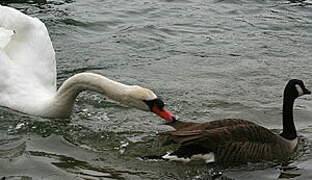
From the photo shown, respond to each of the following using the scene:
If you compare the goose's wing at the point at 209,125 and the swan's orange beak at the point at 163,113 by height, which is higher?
the swan's orange beak at the point at 163,113

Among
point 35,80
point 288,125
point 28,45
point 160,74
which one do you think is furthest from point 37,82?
point 288,125

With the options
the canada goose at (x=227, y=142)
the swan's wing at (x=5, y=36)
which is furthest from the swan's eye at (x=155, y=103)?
the swan's wing at (x=5, y=36)

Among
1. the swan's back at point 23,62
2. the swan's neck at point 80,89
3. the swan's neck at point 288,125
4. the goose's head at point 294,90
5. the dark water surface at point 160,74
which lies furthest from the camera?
the swan's back at point 23,62

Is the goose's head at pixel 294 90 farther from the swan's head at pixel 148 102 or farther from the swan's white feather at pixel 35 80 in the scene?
the swan's white feather at pixel 35 80

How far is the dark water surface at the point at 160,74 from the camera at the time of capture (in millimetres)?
6363

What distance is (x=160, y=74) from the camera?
9367mm

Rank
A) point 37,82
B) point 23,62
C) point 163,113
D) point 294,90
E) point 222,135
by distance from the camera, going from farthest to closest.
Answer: point 23,62, point 37,82, point 294,90, point 163,113, point 222,135

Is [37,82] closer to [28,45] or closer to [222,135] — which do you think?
[28,45]

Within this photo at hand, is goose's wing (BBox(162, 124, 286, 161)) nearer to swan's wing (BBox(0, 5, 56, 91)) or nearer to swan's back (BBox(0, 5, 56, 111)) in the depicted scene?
swan's back (BBox(0, 5, 56, 111))

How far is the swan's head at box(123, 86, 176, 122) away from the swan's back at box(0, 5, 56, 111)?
4.40 feet

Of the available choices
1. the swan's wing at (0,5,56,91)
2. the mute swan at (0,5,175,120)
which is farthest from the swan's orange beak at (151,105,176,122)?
the swan's wing at (0,5,56,91)

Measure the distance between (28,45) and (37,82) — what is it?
66 centimetres

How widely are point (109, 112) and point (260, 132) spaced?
184 cm

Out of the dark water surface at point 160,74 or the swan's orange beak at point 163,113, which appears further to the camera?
the swan's orange beak at point 163,113
